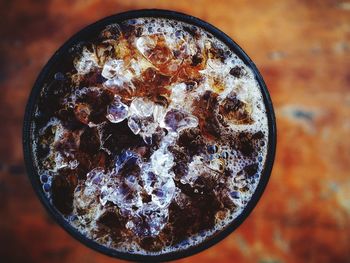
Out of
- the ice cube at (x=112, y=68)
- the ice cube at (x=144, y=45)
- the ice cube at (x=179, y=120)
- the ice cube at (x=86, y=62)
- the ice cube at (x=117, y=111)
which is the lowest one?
the ice cube at (x=179, y=120)

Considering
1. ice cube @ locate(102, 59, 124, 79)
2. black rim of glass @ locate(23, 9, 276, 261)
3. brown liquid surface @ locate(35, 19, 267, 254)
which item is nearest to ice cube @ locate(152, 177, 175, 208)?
brown liquid surface @ locate(35, 19, 267, 254)

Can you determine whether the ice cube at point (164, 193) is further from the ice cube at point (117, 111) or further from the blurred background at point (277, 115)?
the blurred background at point (277, 115)

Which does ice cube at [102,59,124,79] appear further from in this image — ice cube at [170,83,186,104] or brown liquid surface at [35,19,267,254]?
ice cube at [170,83,186,104]

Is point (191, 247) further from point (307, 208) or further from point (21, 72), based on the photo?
point (21, 72)

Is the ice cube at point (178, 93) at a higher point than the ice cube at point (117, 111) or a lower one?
higher

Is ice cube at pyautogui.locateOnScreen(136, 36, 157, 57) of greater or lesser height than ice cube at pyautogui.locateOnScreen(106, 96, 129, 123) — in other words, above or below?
above

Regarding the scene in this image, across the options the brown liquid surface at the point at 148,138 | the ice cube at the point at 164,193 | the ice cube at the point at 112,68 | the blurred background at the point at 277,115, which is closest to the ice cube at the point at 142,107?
the brown liquid surface at the point at 148,138
